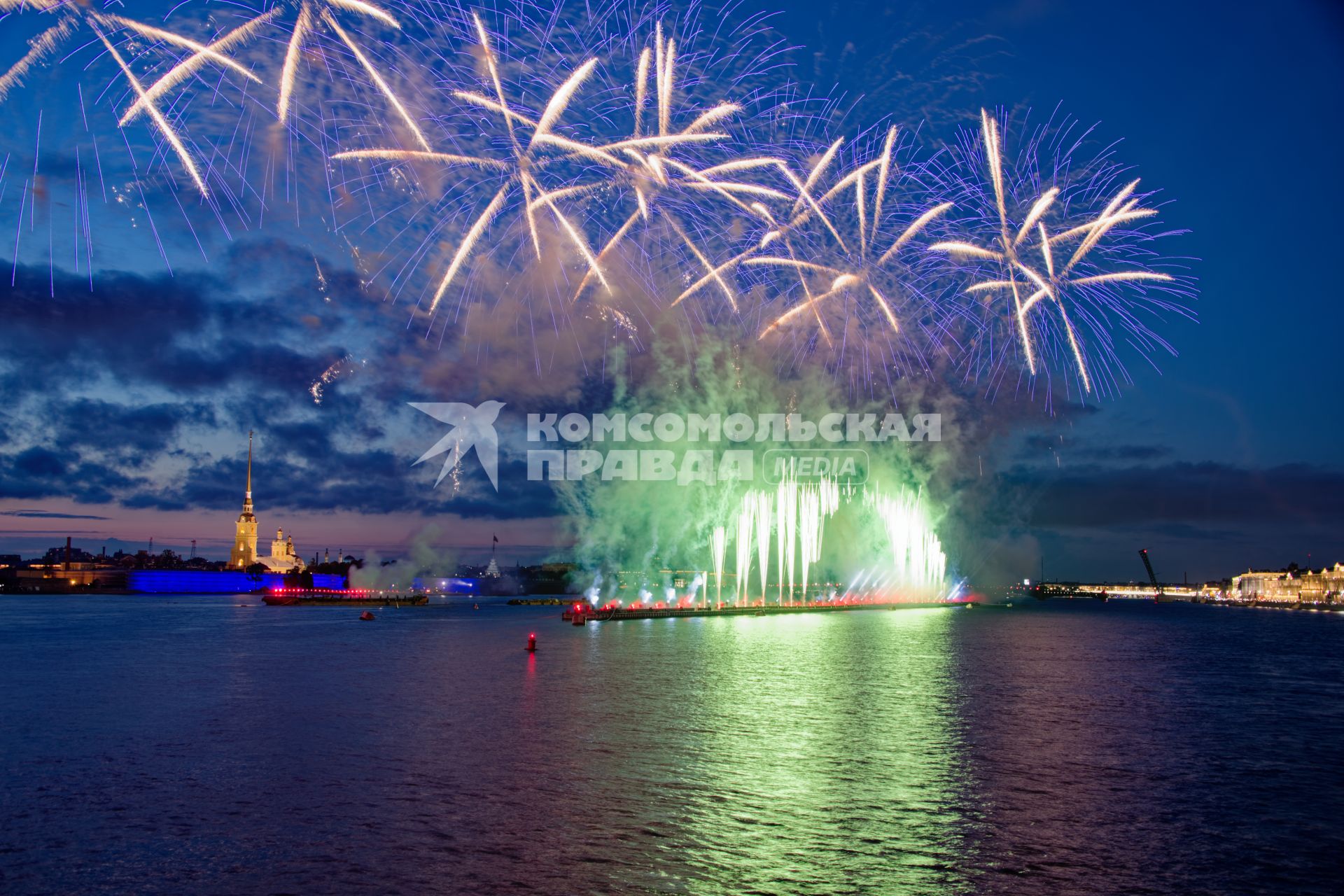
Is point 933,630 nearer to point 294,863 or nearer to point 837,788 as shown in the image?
point 837,788

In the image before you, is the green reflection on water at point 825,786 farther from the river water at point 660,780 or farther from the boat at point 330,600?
the boat at point 330,600

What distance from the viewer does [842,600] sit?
149875 millimetres

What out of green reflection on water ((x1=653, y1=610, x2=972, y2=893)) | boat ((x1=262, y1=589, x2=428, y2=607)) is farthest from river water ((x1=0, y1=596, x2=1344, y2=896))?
boat ((x1=262, y1=589, x2=428, y2=607))

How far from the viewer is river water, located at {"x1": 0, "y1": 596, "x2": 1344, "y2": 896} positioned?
531 inches

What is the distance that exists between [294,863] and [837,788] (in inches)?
401

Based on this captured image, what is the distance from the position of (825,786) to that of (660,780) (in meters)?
3.35

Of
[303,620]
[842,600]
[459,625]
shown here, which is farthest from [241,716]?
[842,600]

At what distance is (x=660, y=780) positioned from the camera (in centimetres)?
1902

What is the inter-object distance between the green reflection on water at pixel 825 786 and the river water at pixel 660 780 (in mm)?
97

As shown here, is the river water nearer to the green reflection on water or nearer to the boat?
the green reflection on water

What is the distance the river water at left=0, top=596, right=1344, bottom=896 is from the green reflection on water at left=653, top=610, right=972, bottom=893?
10cm

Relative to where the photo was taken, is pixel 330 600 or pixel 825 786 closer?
pixel 825 786

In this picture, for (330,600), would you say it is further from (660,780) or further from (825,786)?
(825,786)

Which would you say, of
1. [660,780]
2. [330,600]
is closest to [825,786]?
[660,780]
